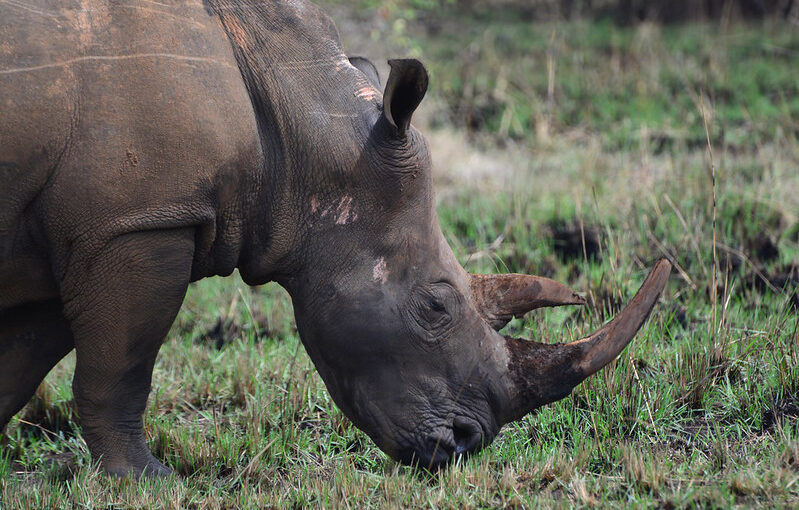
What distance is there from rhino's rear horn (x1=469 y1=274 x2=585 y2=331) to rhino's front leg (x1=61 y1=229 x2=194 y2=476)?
1093 mm

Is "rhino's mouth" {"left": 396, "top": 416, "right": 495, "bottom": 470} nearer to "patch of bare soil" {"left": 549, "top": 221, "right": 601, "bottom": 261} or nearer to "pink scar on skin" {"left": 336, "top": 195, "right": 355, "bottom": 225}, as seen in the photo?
"pink scar on skin" {"left": 336, "top": 195, "right": 355, "bottom": 225}

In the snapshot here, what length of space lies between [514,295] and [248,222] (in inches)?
39.9

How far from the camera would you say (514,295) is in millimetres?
3912

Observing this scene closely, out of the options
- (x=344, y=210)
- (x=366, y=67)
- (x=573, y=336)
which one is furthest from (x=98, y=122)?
(x=573, y=336)

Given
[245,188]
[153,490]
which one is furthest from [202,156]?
[153,490]

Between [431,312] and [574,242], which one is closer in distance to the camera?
[431,312]

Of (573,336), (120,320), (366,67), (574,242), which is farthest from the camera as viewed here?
(574,242)

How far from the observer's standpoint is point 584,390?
14.3 feet

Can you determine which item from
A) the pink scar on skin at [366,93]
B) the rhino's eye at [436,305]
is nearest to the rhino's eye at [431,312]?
the rhino's eye at [436,305]

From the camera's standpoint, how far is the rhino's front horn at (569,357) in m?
3.70

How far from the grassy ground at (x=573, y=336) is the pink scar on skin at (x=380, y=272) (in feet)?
2.30

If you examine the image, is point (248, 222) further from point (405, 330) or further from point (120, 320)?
point (405, 330)

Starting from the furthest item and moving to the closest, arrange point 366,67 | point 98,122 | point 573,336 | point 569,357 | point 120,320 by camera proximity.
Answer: point 573,336 < point 366,67 < point 569,357 < point 120,320 < point 98,122

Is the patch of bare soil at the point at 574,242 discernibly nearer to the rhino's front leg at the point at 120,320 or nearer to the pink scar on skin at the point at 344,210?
the pink scar on skin at the point at 344,210
